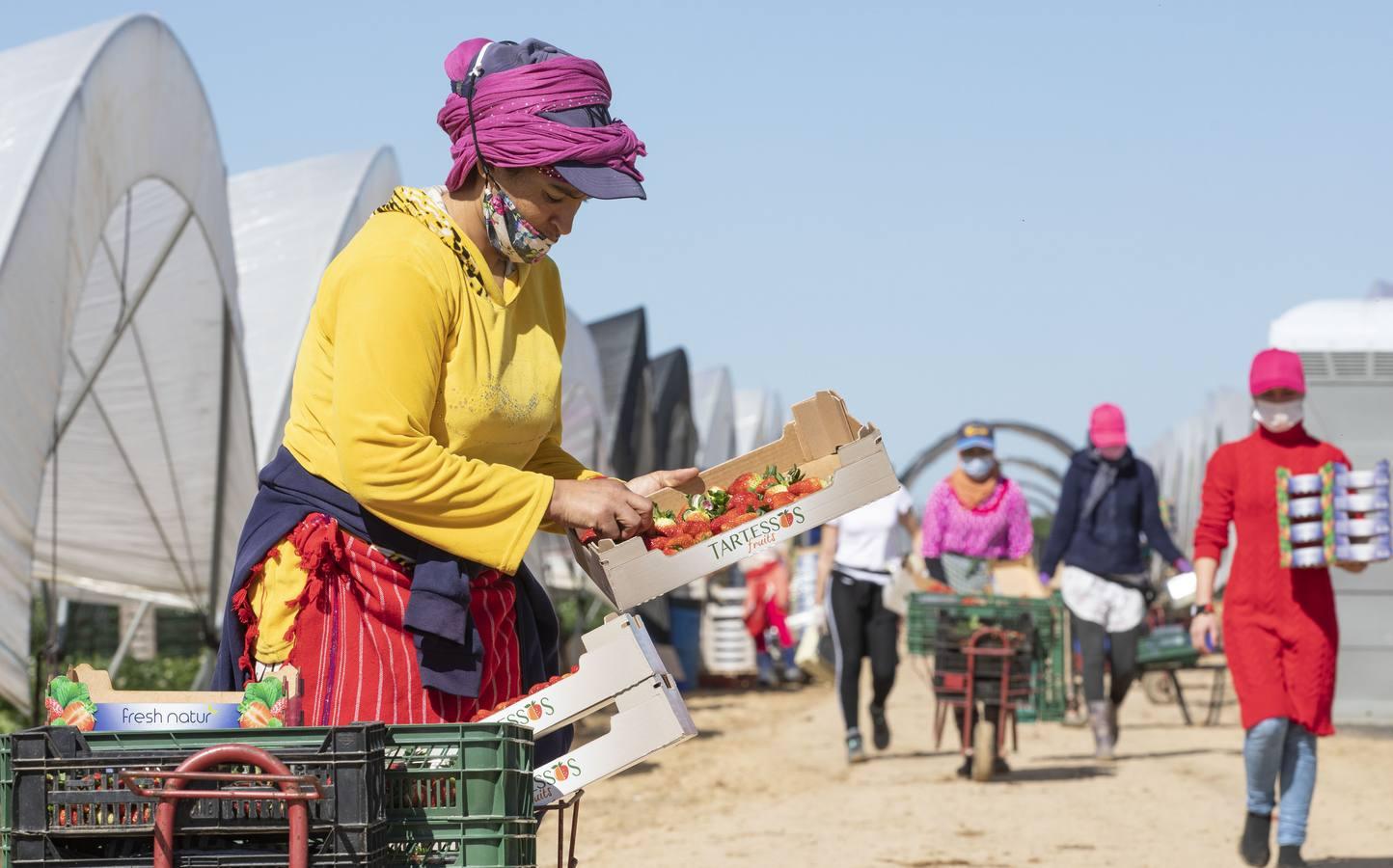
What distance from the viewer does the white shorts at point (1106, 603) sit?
35.8ft

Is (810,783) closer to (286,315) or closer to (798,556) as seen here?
(286,315)

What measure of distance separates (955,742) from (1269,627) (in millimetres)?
6550

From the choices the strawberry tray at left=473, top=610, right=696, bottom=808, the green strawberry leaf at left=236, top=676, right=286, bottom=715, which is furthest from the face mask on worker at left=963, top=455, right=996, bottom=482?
the green strawberry leaf at left=236, top=676, right=286, bottom=715

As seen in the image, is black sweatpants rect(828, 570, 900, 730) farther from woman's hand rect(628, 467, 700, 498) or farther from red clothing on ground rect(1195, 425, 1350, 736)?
woman's hand rect(628, 467, 700, 498)

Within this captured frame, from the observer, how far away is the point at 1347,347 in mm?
12766

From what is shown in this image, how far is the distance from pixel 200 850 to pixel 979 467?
9294 millimetres

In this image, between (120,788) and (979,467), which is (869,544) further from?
(120,788)

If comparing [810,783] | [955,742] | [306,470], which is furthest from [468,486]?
[955,742]

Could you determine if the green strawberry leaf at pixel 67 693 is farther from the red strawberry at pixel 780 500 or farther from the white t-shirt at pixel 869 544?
the white t-shirt at pixel 869 544

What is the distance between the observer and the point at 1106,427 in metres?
10.8

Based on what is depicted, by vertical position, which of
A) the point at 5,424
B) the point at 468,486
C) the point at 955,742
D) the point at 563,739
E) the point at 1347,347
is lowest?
the point at 955,742

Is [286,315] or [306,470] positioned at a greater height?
[286,315]

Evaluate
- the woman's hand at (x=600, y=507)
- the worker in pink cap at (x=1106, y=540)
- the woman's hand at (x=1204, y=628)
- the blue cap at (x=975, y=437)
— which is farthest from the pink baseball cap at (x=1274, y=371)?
the blue cap at (x=975, y=437)

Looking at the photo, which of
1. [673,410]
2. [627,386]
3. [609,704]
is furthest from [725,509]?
[673,410]
